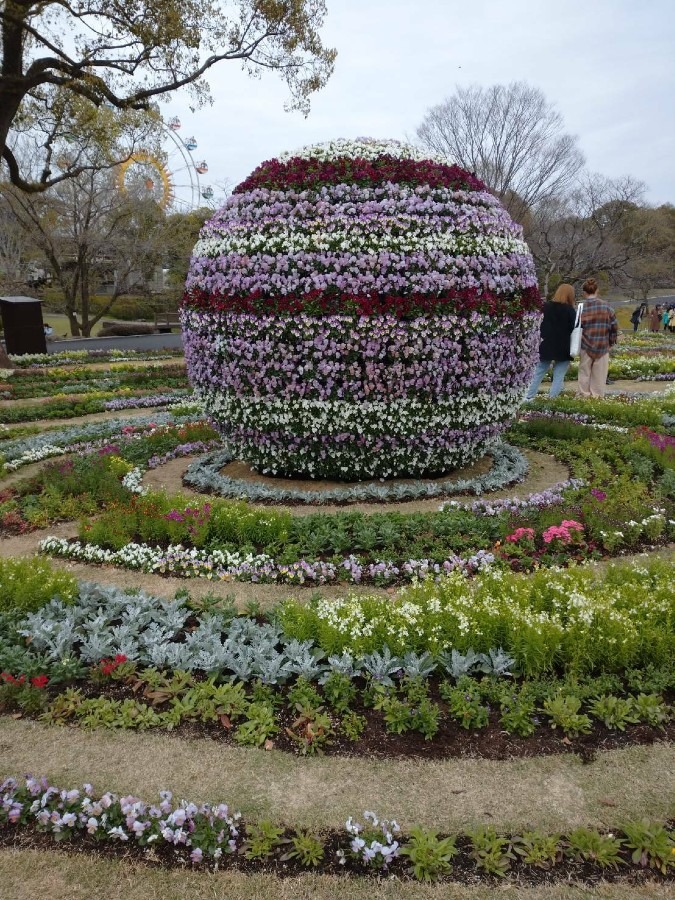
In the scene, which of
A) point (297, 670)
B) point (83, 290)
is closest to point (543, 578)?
point (297, 670)

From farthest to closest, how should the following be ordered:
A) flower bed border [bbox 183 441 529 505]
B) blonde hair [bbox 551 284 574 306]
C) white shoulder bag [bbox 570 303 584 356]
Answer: blonde hair [bbox 551 284 574 306] < white shoulder bag [bbox 570 303 584 356] < flower bed border [bbox 183 441 529 505]

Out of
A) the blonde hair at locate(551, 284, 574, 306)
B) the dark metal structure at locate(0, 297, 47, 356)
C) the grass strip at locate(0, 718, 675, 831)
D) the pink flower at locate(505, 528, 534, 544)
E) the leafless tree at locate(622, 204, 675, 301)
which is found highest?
the leafless tree at locate(622, 204, 675, 301)

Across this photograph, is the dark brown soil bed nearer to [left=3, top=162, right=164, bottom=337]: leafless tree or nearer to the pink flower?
the pink flower

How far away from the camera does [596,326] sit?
12.6m

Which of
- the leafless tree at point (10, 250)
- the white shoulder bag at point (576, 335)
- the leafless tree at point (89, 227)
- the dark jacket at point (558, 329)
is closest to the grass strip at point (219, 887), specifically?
A: the white shoulder bag at point (576, 335)

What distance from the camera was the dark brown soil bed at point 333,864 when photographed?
2.76 metres

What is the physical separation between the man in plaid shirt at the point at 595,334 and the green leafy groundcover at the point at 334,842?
1085 centimetres

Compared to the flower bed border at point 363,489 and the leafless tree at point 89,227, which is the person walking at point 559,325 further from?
the leafless tree at point 89,227

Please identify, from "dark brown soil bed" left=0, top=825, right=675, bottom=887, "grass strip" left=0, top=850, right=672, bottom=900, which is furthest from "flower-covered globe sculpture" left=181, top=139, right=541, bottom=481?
"grass strip" left=0, top=850, right=672, bottom=900

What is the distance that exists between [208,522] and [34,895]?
3632mm

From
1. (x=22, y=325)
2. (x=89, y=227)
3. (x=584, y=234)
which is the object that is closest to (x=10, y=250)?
(x=89, y=227)

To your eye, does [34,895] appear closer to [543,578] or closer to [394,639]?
[394,639]

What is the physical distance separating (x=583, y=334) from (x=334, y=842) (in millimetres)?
11597

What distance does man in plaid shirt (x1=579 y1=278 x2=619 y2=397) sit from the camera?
1252cm
